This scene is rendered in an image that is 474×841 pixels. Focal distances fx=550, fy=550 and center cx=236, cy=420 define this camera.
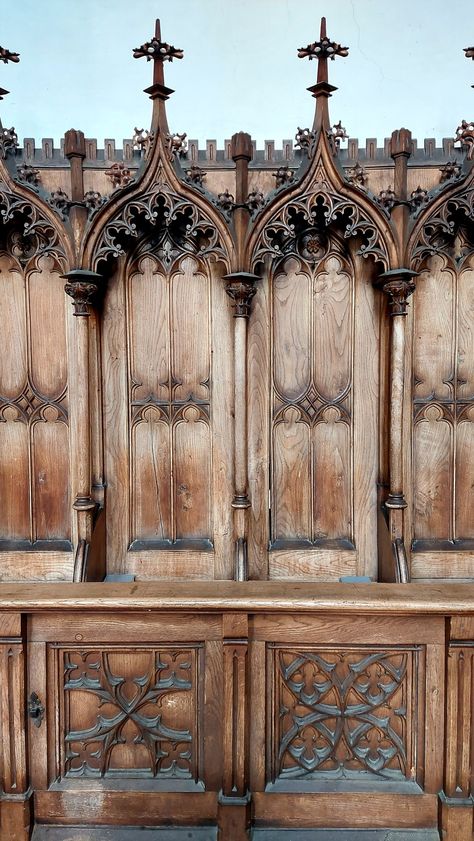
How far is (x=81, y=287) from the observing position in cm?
335

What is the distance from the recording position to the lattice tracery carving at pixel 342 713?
6.61ft

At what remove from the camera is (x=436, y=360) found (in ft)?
12.0

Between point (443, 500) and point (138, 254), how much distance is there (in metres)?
2.61

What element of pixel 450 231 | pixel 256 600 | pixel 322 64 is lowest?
pixel 256 600

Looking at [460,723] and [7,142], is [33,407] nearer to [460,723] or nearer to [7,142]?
[7,142]

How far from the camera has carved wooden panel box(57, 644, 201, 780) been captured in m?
2.03

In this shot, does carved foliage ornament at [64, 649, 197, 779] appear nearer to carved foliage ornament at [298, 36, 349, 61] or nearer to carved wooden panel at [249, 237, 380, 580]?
carved wooden panel at [249, 237, 380, 580]

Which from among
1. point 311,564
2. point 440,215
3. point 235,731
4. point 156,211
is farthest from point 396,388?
point 235,731

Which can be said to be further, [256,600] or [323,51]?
[323,51]

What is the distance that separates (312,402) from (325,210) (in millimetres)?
1212

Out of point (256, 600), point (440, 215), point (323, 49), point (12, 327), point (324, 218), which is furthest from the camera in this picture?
point (12, 327)

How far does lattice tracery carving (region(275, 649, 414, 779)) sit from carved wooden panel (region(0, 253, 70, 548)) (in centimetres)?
217

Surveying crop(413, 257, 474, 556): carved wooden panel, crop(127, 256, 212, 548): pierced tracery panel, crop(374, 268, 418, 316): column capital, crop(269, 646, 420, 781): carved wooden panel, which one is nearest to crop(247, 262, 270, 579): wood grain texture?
crop(127, 256, 212, 548): pierced tracery panel

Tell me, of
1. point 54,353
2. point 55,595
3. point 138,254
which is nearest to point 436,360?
point 138,254
